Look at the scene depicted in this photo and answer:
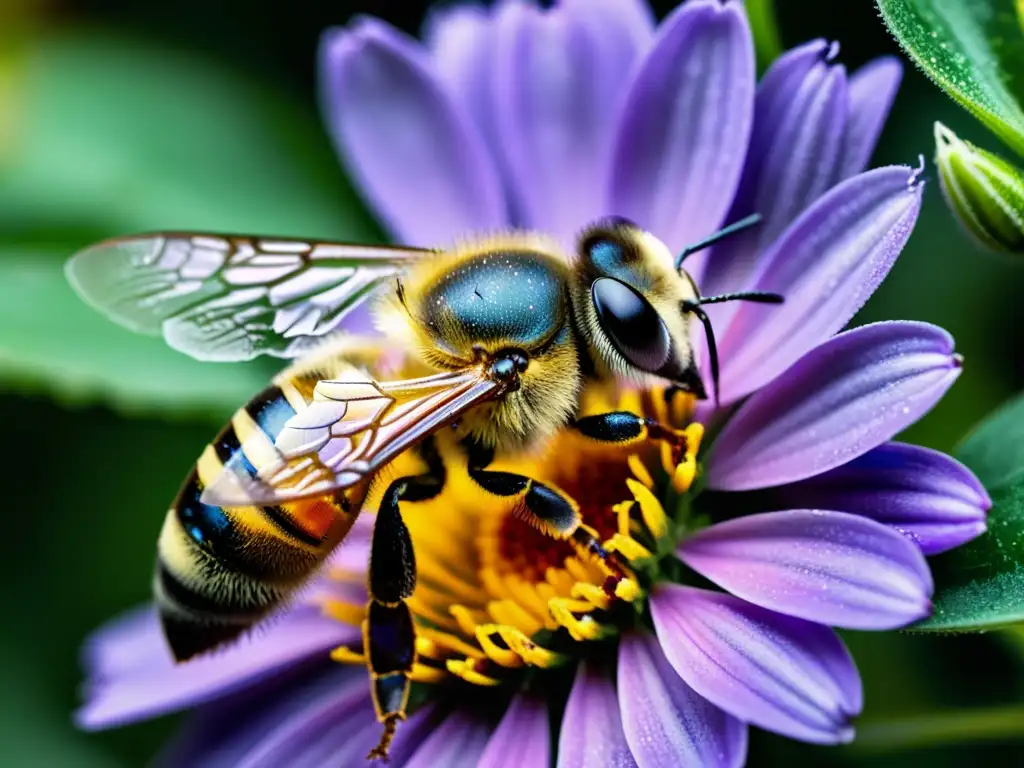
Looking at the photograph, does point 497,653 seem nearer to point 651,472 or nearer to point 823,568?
point 651,472

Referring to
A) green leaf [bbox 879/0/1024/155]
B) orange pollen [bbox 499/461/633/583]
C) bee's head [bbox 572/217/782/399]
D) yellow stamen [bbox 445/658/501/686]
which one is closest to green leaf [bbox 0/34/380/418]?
orange pollen [bbox 499/461/633/583]

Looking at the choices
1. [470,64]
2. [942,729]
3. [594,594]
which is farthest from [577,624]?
[470,64]

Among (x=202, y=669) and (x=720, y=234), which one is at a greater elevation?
(x=720, y=234)

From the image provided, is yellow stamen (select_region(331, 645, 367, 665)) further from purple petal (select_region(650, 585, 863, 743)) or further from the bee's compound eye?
the bee's compound eye

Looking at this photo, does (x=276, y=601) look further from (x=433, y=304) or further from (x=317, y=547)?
(x=433, y=304)

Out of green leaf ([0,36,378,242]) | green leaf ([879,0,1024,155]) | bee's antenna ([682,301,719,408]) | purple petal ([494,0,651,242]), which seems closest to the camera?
green leaf ([879,0,1024,155])

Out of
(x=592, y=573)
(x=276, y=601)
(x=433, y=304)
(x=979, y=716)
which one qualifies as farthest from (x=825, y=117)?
(x=276, y=601)

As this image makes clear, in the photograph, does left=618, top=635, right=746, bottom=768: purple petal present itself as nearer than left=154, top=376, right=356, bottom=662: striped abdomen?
Yes
